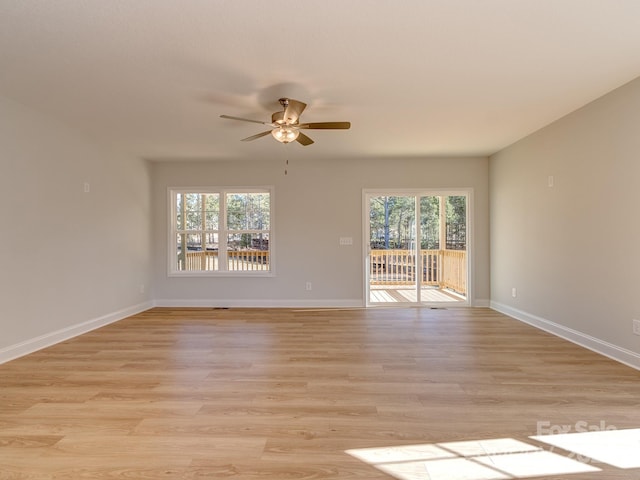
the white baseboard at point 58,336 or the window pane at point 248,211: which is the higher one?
the window pane at point 248,211

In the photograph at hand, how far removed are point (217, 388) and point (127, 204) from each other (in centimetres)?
374

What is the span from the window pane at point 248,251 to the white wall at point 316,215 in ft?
0.82

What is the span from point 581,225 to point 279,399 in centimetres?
352

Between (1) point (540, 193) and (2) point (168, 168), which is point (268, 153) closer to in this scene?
(2) point (168, 168)

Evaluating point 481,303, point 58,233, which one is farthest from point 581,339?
point 58,233

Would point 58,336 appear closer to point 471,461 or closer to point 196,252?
point 196,252

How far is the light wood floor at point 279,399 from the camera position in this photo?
1.72 meters

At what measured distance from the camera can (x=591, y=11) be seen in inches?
78.0

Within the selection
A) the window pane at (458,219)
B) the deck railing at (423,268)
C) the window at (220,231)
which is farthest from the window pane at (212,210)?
the window pane at (458,219)

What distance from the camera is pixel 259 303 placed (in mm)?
5699

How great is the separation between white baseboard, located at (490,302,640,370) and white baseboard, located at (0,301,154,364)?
567 cm

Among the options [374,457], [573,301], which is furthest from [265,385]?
[573,301]

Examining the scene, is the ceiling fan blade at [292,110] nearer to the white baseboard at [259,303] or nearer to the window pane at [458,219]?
the white baseboard at [259,303]

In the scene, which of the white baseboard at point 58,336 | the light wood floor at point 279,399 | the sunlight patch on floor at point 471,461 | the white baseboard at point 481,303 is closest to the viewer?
the sunlight patch on floor at point 471,461
